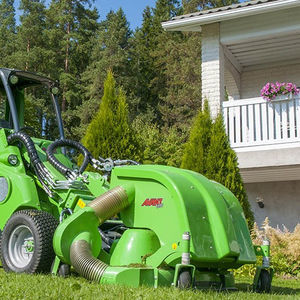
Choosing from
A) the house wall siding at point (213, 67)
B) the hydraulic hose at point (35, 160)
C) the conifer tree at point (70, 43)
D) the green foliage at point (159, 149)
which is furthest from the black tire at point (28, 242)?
the conifer tree at point (70, 43)

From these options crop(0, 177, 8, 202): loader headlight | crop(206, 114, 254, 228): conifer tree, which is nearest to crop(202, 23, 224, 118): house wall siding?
crop(206, 114, 254, 228): conifer tree

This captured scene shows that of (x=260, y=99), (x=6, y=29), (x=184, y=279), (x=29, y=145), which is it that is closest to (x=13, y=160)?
(x=29, y=145)

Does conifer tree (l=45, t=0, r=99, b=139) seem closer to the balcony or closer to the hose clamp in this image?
the balcony

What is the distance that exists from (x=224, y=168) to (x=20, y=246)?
5.47 meters

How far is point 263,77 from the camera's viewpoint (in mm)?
14898

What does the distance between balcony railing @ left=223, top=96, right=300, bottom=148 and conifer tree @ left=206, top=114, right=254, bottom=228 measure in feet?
4.16

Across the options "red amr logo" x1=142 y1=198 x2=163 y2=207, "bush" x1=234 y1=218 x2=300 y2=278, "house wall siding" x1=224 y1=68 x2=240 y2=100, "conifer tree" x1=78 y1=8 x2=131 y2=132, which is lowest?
"bush" x1=234 y1=218 x2=300 y2=278

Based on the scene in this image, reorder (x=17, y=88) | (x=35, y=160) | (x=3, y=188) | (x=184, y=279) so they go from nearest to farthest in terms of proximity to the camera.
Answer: (x=184, y=279) → (x=35, y=160) → (x=3, y=188) → (x=17, y=88)

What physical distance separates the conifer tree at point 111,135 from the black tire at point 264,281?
583cm

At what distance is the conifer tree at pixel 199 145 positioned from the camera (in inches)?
411

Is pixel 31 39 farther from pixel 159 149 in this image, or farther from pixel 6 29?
pixel 159 149

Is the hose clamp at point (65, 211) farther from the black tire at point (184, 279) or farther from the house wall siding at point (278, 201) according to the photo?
the house wall siding at point (278, 201)

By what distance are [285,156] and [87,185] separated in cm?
632

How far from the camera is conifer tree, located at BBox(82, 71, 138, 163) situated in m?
10.9
